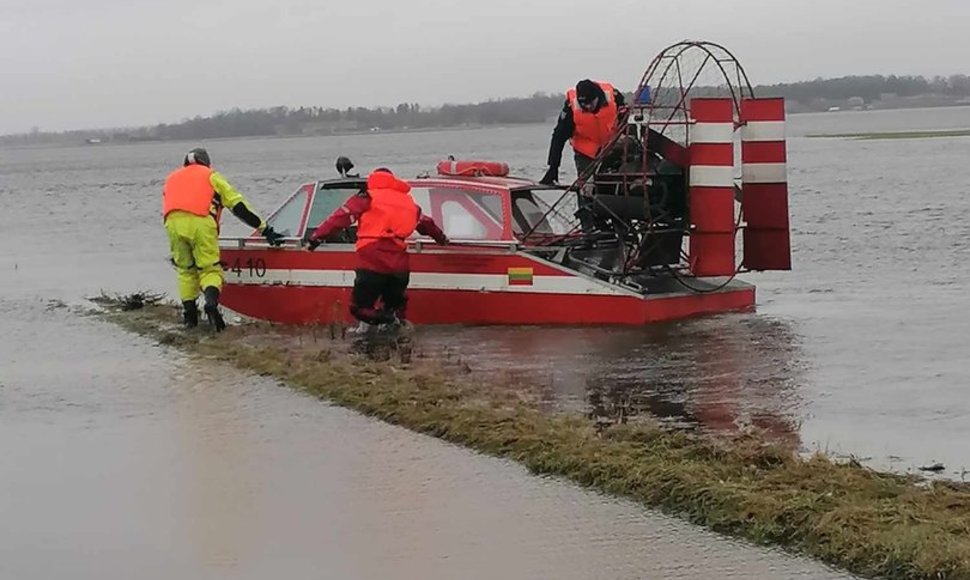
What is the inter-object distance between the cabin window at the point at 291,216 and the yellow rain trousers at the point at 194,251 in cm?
95

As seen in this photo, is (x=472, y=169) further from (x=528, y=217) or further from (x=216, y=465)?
(x=216, y=465)

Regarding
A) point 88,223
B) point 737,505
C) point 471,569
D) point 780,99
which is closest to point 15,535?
point 471,569

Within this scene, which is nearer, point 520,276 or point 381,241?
point 381,241

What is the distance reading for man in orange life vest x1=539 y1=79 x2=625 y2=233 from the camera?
14.2 metres

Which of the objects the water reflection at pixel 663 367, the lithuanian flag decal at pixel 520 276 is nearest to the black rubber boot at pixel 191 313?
the water reflection at pixel 663 367

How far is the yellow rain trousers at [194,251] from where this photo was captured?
13873mm

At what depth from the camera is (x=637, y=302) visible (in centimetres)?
1316

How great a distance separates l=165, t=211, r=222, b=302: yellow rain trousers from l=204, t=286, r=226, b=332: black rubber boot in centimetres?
6

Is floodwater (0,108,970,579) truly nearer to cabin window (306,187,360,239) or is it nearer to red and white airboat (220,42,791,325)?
red and white airboat (220,42,791,325)

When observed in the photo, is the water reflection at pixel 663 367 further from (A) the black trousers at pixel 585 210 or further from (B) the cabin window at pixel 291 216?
(B) the cabin window at pixel 291 216

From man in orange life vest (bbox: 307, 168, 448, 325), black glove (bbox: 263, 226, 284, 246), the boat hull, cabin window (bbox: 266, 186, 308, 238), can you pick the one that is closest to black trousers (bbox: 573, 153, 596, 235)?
the boat hull

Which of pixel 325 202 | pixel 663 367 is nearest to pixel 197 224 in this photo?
pixel 325 202

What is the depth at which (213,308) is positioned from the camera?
14.0 m

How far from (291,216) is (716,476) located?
875cm
